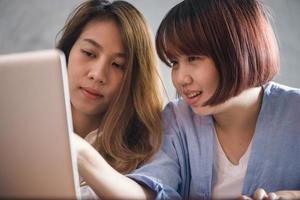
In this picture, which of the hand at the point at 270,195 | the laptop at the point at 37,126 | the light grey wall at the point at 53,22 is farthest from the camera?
the light grey wall at the point at 53,22

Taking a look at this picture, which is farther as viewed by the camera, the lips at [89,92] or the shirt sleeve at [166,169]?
the lips at [89,92]

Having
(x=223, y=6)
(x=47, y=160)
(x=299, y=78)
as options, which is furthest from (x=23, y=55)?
(x=299, y=78)

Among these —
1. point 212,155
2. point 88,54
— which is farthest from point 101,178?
point 88,54

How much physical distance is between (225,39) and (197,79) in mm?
106

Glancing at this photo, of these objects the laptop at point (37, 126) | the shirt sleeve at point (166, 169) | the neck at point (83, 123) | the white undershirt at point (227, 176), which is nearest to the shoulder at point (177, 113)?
the shirt sleeve at point (166, 169)

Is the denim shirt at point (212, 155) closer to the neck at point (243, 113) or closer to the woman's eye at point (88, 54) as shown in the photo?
the neck at point (243, 113)

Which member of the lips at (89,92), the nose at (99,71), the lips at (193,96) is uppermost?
the nose at (99,71)

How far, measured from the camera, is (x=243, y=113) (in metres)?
0.92

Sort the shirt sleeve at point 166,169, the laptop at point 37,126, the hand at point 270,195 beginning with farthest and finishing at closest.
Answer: the shirt sleeve at point 166,169, the hand at point 270,195, the laptop at point 37,126

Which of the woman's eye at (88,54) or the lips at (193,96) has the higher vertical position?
the woman's eye at (88,54)

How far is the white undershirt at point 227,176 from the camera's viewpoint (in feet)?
2.90

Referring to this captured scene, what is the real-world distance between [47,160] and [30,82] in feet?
0.34

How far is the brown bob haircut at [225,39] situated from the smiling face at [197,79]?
0.5 inches

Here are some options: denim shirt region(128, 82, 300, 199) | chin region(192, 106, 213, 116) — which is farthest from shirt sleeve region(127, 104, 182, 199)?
chin region(192, 106, 213, 116)
